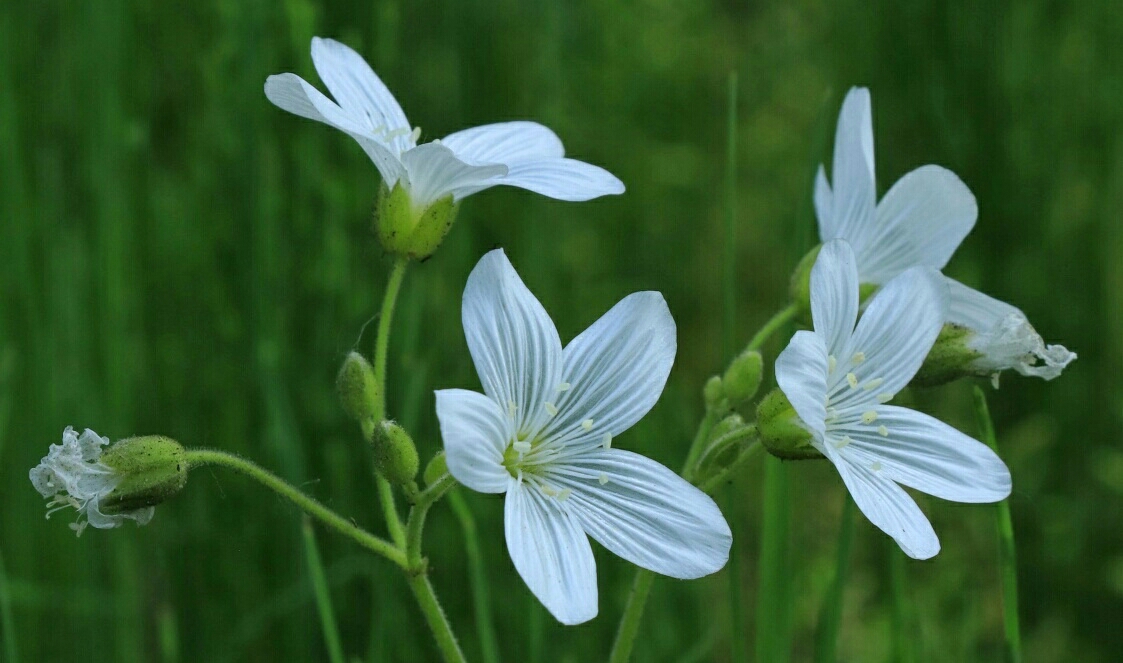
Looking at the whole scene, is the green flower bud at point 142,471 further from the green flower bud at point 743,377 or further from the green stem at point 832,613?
the green stem at point 832,613

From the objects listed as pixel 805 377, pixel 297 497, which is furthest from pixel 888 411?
pixel 297 497

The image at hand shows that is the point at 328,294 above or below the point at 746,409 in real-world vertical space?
above

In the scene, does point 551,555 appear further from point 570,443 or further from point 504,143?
point 504,143

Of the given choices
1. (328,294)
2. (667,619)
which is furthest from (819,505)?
(328,294)

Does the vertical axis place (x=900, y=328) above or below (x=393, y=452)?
above

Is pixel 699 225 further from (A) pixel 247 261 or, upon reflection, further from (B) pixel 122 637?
(B) pixel 122 637

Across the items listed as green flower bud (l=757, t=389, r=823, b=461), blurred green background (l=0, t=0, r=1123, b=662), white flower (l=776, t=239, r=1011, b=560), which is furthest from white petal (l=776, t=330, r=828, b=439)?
blurred green background (l=0, t=0, r=1123, b=662)
